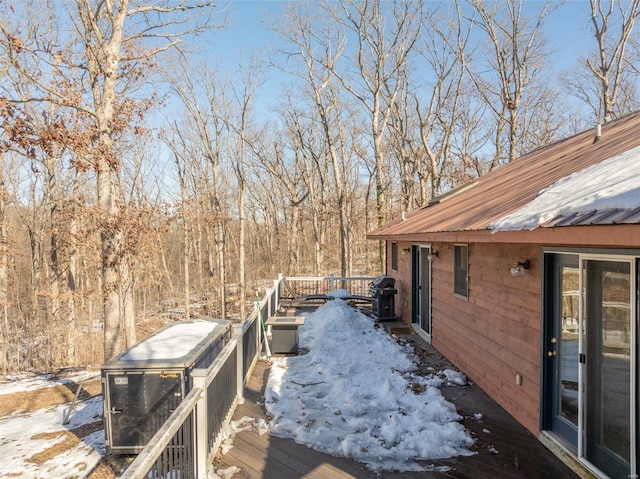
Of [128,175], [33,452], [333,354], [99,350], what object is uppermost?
[128,175]

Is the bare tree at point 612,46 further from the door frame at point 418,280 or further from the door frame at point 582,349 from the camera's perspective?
the door frame at point 582,349

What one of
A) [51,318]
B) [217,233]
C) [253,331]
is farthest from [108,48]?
[217,233]

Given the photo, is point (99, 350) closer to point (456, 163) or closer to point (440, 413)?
point (440, 413)

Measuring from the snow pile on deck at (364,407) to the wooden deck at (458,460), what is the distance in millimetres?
123

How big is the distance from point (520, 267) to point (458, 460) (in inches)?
81.1

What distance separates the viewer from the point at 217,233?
21000mm

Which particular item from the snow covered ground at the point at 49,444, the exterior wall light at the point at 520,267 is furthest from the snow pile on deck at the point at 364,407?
the snow covered ground at the point at 49,444

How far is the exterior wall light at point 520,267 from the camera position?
4.12m

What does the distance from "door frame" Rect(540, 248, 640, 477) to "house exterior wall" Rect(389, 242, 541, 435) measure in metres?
0.08

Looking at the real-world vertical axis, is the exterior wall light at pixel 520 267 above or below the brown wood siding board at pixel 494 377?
above

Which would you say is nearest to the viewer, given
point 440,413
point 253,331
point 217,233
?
point 440,413

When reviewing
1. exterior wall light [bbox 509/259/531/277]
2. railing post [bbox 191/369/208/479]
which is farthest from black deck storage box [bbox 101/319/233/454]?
exterior wall light [bbox 509/259/531/277]

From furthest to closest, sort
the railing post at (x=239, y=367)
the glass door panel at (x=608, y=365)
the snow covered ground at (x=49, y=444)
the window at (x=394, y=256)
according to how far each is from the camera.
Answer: the window at (x=394, y=256), the snow covered ground at (x=49, y=444), the railing post at (x=239, y=367), the glass door panel at (x=608, y=365)

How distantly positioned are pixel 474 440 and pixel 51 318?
15463 millimetres
